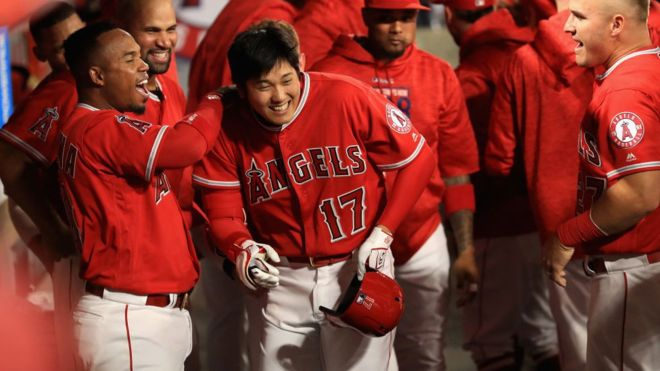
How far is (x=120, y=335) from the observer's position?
3367 millimetres

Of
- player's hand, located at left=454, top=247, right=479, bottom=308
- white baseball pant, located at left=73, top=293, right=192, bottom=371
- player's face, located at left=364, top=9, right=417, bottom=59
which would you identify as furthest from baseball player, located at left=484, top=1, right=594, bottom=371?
white baseball pant, located at left=73, top=293, right=192, bottom=371

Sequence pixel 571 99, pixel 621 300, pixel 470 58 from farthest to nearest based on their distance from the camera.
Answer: pixel 470 58
pixel 571 99
pixel 621 300

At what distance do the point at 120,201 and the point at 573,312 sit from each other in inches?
79.4

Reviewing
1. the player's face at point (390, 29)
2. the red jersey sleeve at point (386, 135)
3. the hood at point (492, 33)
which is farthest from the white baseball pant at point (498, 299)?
the red jersey sleeve at point (386, 135)

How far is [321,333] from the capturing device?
146 inches

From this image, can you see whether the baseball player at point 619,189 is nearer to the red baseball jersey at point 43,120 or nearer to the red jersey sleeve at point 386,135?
the red jersey sleeve at point 386,135

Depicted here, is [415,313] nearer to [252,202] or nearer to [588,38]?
[252,202]

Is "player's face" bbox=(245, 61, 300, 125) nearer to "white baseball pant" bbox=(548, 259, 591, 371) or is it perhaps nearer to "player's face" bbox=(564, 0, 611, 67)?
"player's face" bbox=(564, 0, 611, 67)

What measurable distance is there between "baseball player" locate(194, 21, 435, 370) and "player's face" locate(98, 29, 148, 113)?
32cm

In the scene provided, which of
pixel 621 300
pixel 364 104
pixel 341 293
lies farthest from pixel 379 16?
pixel 621 300

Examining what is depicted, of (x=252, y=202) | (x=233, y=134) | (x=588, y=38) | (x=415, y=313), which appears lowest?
(x=415, y=313)

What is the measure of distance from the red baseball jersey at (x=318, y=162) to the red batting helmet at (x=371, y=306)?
217 mm

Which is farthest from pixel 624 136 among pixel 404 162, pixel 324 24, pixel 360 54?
pixel 324 24

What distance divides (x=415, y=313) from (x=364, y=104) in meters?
1.23
